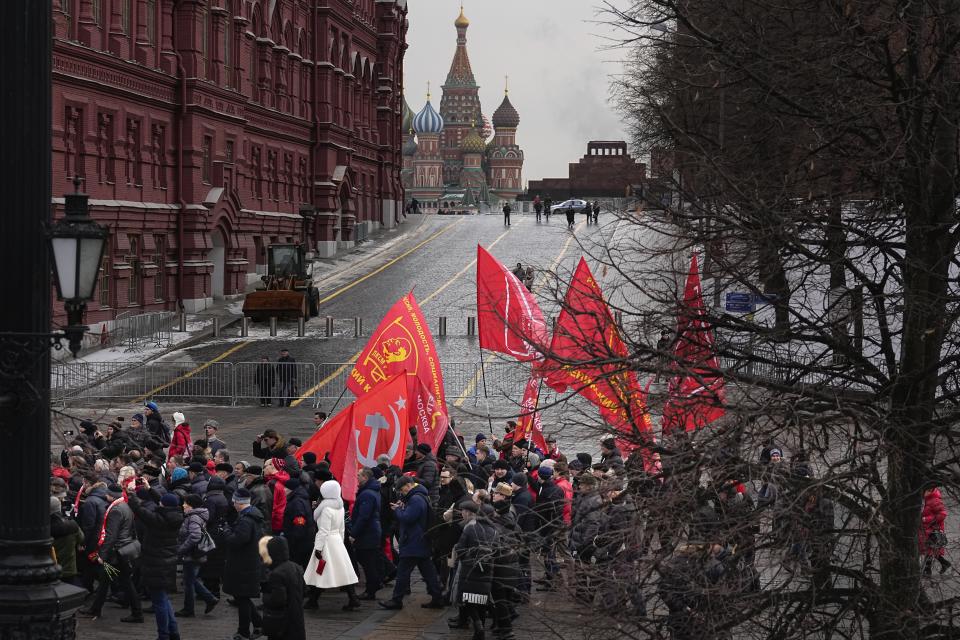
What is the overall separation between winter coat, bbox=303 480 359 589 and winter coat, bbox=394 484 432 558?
27.7 inches

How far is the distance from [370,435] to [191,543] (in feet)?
11.4

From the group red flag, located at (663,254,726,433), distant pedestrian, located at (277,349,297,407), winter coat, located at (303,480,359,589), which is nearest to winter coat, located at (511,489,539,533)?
winter coat, located at (303,480,359,589)

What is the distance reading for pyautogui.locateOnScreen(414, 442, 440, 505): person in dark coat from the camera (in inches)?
736

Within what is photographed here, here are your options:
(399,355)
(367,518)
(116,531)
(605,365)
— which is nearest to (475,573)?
(367,518)

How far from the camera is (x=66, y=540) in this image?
48.1 ft

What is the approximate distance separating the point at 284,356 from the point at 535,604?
26305 millimetres

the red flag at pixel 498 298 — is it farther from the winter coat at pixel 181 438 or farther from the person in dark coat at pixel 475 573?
the winter coat at pixel 181 438

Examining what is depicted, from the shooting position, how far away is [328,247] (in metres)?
67.6

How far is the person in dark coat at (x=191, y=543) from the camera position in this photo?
15781mm

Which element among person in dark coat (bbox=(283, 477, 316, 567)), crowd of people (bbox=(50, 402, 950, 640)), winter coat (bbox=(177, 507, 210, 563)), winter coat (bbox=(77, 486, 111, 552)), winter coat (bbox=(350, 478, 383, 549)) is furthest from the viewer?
winter coat (bbox=(350, 478, 383, 549))

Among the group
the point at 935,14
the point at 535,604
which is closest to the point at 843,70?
the point at 935,14

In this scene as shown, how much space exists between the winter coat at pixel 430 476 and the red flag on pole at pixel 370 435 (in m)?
0.41

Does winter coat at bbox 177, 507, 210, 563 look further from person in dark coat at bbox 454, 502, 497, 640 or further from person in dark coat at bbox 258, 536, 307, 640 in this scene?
person in dark coat at bbox 258, 536, 307, 640

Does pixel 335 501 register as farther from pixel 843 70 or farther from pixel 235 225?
pixel 235 225
